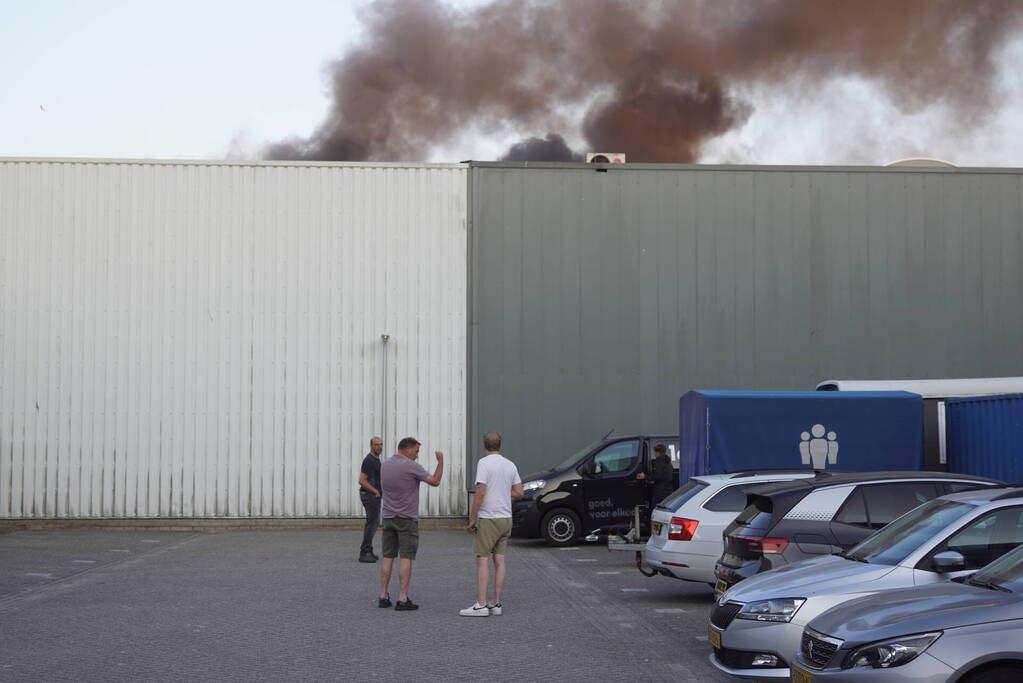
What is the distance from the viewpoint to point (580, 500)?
22000 mm

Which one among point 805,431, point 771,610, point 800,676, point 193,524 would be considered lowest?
point 193,524

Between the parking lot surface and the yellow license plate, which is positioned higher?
the yellow license plate

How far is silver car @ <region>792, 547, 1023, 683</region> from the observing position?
6.42 m

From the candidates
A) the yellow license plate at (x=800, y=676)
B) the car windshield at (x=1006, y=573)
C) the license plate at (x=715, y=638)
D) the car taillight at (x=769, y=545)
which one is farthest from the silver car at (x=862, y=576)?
the car taillight at (x=769, y=545)

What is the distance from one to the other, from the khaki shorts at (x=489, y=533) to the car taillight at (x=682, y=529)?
1.87m

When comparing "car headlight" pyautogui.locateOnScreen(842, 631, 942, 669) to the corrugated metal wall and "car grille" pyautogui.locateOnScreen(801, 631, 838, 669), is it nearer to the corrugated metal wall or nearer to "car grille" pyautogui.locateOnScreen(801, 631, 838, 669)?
"car grille" pyautogui.locateOnScreen(801, 631, 838, 669)

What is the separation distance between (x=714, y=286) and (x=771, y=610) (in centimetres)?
1921

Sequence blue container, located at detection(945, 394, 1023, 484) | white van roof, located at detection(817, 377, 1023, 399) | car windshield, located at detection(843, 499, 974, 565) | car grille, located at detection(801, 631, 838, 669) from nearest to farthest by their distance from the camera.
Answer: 1. car grille, located at detection(801, 631, 838, 669)
2. car windshield, located at detection(843, 499, 974, 565)
3. blue container, located at detection(945, 394, 1023, 484)
4. white van roof, located at detection(817, 377, 1023, 399)

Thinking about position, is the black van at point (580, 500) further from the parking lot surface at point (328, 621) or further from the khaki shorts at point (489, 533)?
the khaki shorts at point (489, 533)

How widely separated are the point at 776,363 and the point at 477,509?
1567cm

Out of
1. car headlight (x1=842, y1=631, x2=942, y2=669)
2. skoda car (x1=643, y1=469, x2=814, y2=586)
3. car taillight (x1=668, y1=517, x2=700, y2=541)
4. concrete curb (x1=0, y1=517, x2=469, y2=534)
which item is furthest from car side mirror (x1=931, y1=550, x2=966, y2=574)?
concrete curb (x1=0, y1=517, x2=469, y2=534)

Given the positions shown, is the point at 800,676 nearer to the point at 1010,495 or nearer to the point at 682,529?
the point at 1010,495

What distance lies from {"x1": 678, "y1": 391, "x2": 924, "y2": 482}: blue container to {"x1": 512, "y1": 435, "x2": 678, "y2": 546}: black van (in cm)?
232

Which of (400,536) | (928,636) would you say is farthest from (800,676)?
(400,536)
